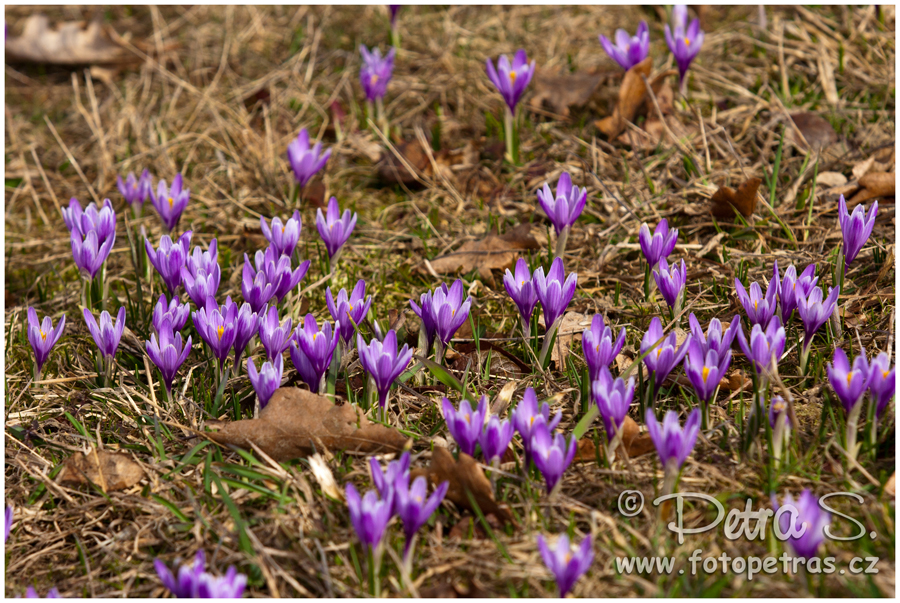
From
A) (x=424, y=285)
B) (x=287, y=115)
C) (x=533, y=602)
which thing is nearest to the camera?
(x=533, y=602)

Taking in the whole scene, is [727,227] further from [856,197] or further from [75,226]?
[75,226]

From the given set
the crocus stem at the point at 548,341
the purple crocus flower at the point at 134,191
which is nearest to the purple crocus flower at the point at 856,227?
the crocus stem at the point at 548,341

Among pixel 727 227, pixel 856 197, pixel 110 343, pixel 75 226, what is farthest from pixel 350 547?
pixel 856 197

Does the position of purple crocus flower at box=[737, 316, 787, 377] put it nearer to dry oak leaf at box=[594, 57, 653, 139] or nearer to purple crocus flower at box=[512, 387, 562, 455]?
purple crocus flower at box=[512, 387, 562, 455]

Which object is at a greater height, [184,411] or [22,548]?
[184,411]

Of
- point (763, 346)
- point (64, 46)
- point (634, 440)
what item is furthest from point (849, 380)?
point (64, 46)

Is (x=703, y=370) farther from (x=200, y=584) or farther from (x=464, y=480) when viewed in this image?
(x=200, y=584)
